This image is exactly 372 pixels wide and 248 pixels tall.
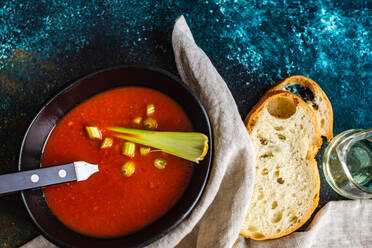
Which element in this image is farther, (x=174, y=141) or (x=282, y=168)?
(x=282, y=168)

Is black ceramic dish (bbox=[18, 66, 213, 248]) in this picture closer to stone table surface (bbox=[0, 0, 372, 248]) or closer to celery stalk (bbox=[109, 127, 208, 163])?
celery stalk (bbox=[109, 127, 208, 163])

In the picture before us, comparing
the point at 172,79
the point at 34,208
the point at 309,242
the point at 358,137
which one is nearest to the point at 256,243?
the point at 309,242

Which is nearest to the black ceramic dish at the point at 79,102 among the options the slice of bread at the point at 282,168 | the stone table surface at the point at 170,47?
the stone table surface at the point at 170,47

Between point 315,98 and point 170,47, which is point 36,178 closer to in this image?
point 170,47

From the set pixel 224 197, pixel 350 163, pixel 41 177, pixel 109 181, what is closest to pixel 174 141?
pixel 109 181

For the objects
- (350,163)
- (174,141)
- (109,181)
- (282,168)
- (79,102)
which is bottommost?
(350,163)

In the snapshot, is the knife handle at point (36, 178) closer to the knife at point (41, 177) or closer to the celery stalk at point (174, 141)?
the knife at point (41, 177)
